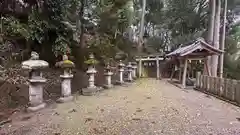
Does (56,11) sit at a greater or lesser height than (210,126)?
greater

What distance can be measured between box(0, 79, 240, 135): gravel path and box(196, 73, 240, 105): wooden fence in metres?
0.62

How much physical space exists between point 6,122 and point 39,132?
1.30m

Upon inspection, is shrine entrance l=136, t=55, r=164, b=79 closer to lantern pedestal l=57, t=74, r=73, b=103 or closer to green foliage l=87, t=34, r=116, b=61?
green foliage l=87, t=34, r=116, b=61

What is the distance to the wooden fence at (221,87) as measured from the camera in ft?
A: 23.9

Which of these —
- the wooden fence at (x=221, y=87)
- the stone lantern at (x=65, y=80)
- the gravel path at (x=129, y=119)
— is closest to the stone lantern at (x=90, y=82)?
the gravel path at (x=129, y=119)

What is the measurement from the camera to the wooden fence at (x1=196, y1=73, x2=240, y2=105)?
23.9 feet

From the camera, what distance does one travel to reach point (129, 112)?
18.8 ft

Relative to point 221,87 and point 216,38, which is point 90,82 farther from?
point 216,38

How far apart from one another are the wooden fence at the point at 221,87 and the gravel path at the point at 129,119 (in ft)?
2.03

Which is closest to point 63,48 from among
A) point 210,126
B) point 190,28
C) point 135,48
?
point 210,126

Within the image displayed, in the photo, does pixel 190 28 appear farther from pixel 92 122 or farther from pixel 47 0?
pixel 92 122

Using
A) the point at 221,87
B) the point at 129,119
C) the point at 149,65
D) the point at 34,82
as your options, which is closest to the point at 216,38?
the point at 221,87

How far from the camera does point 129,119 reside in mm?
5078

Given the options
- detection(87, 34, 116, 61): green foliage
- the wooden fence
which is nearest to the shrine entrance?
detection(87, 34, 116, 61): green foliage
